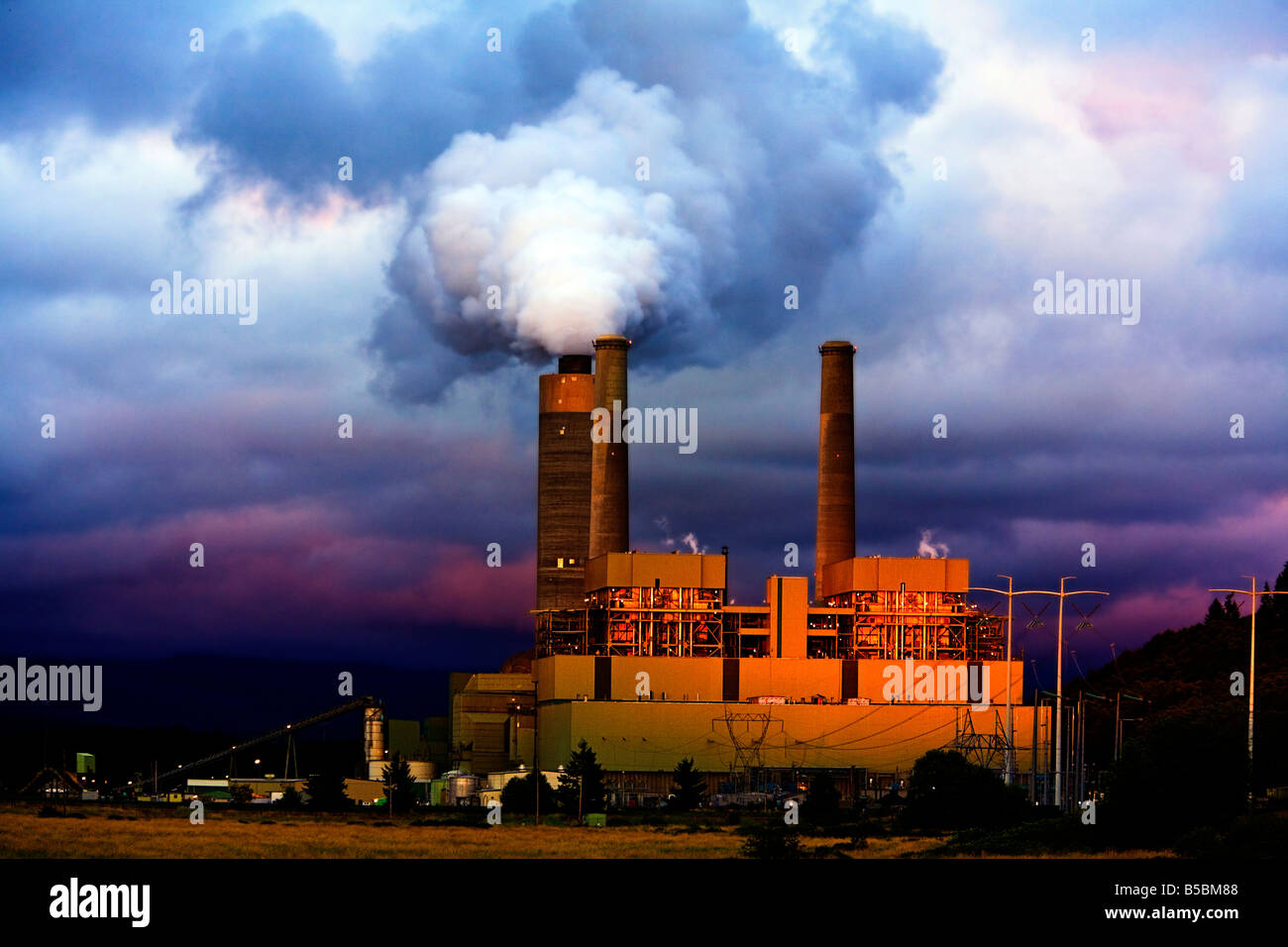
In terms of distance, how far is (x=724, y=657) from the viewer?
104000 mm

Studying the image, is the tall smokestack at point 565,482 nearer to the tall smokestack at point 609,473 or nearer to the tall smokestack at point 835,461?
the tall smokestack at point 609,473

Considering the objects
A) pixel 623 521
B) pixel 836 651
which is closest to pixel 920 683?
pixel 836 651

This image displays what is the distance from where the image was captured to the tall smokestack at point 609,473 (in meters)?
109

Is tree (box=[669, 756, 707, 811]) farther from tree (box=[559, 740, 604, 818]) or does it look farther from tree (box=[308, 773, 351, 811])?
tree (box=[308, 773, 351, 811])

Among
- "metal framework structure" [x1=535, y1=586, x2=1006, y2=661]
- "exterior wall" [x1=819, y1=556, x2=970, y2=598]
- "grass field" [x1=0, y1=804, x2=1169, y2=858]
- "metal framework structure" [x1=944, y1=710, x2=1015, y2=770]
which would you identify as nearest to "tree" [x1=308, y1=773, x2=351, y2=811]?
"grass field" [x1=0, y1=804, x2=1169, y2=858]

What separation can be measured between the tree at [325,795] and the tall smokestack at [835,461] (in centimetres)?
4129

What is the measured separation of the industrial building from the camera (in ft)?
325

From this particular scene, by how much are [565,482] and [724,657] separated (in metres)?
17.2

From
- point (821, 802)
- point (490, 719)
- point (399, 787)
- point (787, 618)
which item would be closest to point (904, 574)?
point (787, 618)

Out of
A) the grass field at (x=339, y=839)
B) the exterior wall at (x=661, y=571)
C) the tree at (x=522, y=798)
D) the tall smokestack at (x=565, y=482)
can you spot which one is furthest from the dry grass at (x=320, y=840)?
the tall smokestack at (x=565, y=482)

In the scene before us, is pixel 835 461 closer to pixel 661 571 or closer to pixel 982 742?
pixel 661 571

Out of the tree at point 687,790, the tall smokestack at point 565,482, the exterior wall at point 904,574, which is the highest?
the tall smokestack at point 565,482
